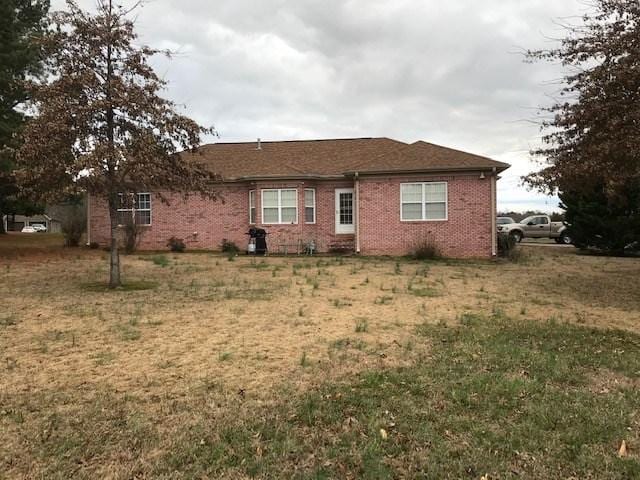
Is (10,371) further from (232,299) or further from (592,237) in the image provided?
(592,237)

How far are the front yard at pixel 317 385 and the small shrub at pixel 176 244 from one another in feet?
34.9

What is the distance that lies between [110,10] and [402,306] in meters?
7.94

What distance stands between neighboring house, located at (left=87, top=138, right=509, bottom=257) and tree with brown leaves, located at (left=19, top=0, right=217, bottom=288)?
8.05 meters

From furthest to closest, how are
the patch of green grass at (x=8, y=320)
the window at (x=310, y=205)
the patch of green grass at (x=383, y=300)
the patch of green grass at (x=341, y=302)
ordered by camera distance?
1. the window at (x=310, y=205)
2. the patch of green grass at (x=383, y=300)
3. the patch of green grass at (x=341, y=302)
4. the patch of green grass at (x=8, y=320)

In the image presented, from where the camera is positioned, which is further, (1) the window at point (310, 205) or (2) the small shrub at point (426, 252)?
(1) the window at point (310, 205)

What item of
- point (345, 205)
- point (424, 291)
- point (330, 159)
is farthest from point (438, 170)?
point (424, 291)

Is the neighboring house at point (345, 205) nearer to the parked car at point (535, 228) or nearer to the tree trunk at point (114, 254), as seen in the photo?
the tree trunk at point (114, 254)

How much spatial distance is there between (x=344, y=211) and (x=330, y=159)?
2.81 m

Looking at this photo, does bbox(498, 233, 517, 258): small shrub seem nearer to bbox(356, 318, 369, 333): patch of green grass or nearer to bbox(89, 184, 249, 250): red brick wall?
bbox(89, 184, 249, 250): red brick wall

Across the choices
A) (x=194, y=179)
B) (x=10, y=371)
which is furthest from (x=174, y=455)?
(x=194, y=179)

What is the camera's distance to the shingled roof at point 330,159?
61.7 ft

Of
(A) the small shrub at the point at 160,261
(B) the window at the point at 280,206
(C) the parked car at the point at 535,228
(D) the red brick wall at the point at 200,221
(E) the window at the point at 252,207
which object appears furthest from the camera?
(C) the parked car at the point at 535,228

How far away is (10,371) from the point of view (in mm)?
5168

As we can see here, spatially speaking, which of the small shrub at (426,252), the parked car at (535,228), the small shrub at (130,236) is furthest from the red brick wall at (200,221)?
the parked car at (535,228)
